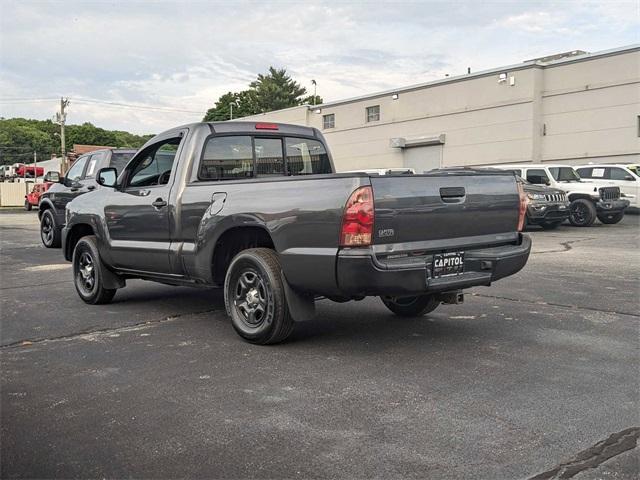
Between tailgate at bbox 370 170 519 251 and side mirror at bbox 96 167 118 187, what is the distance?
12.1 ft

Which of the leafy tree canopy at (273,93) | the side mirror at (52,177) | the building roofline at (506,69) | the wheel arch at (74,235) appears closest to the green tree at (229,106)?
the leafy tree canopy at (273,93)

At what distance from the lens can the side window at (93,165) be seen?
12234mm

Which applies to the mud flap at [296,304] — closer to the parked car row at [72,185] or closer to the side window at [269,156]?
the side window at [269,156]

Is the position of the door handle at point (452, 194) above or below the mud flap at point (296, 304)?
above

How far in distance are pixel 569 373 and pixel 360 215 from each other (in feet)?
6.08

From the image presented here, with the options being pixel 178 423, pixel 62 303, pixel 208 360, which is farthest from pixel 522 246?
pixel 62 303

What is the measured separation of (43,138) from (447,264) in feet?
362

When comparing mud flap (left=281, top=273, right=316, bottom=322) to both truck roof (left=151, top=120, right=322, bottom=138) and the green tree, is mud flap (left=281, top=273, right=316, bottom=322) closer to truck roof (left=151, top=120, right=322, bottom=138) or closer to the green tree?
truck roof (left=151, top=120, right=322, bottom=138)

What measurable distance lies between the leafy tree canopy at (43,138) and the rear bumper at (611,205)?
81.2m

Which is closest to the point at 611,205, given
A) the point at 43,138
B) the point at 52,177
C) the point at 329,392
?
the point at 52,177

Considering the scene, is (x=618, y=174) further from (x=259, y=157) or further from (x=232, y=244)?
(x=232, y=244)

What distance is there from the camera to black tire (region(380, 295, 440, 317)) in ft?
20.1

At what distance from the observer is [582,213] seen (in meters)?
18.7

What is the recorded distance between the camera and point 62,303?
7.28 metres
